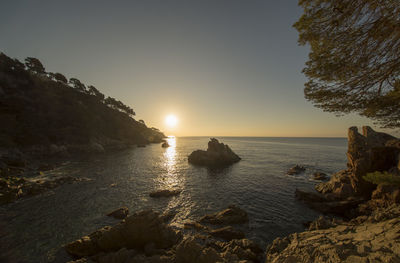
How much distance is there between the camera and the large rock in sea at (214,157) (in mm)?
39588

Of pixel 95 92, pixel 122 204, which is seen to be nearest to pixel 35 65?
pixel 95 92

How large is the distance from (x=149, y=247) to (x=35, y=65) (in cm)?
10631

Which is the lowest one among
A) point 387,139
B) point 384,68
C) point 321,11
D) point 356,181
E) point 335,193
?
point 335,193

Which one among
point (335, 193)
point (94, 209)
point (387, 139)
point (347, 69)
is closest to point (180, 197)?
point (94, 209)

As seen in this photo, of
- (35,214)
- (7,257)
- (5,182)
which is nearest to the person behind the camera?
(7,257)

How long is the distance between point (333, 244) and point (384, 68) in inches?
443

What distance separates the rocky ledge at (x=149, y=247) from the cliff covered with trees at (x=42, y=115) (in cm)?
4502

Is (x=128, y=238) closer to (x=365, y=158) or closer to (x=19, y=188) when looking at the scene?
(x=19, y=188)

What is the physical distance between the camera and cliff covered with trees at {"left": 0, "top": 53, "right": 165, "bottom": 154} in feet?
128

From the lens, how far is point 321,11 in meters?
8.70

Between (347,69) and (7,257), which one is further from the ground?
(347,69)

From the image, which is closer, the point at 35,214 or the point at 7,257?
the point at 7,257

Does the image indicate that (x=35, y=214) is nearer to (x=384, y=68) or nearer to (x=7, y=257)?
(x=7, y=257)

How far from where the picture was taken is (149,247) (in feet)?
27.6
